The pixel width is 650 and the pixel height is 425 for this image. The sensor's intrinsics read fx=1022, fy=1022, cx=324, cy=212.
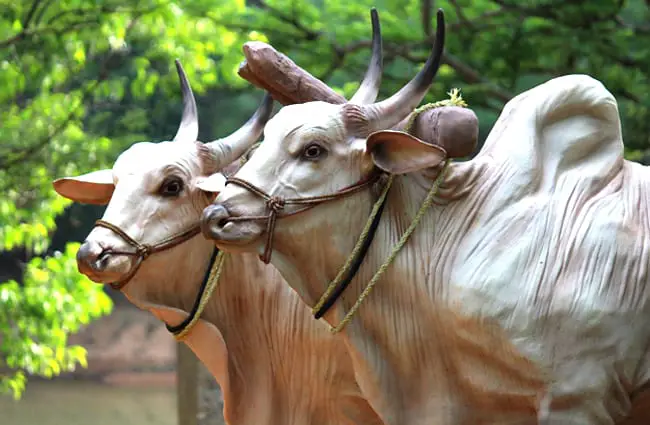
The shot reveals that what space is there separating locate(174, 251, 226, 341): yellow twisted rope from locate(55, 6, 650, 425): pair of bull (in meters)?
0.66

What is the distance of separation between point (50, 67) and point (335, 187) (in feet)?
11.9

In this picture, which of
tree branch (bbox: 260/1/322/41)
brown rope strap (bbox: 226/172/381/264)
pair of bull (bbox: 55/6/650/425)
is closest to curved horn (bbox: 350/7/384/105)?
pair of bull (bbox: 55/6/650/425)

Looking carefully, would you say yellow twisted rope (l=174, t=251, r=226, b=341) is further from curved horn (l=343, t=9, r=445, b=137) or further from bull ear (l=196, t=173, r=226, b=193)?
curved horn (l=343, t=9, r=445, b=137)

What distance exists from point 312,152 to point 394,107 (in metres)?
0.25

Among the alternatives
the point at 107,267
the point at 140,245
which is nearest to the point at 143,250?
the point at 140,245

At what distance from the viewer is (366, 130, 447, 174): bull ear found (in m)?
2.40

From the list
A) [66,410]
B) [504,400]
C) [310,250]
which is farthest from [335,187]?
[66,410]

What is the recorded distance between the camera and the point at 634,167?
2576 millimetres

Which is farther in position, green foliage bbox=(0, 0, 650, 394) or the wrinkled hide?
green foliage bbox=(0, 0, 650, 394)

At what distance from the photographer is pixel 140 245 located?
9.75 feet

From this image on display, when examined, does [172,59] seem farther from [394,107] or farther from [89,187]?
→ [394,107]

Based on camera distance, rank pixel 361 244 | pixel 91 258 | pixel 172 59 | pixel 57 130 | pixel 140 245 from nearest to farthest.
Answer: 1. pixel 361 244
2. pixel 91 258
3. pixel 140 245
4. pixel 57 130
5. pixel 172 59

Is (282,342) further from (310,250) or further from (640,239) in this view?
(640,239)

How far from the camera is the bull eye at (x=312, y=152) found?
8.07 feet
